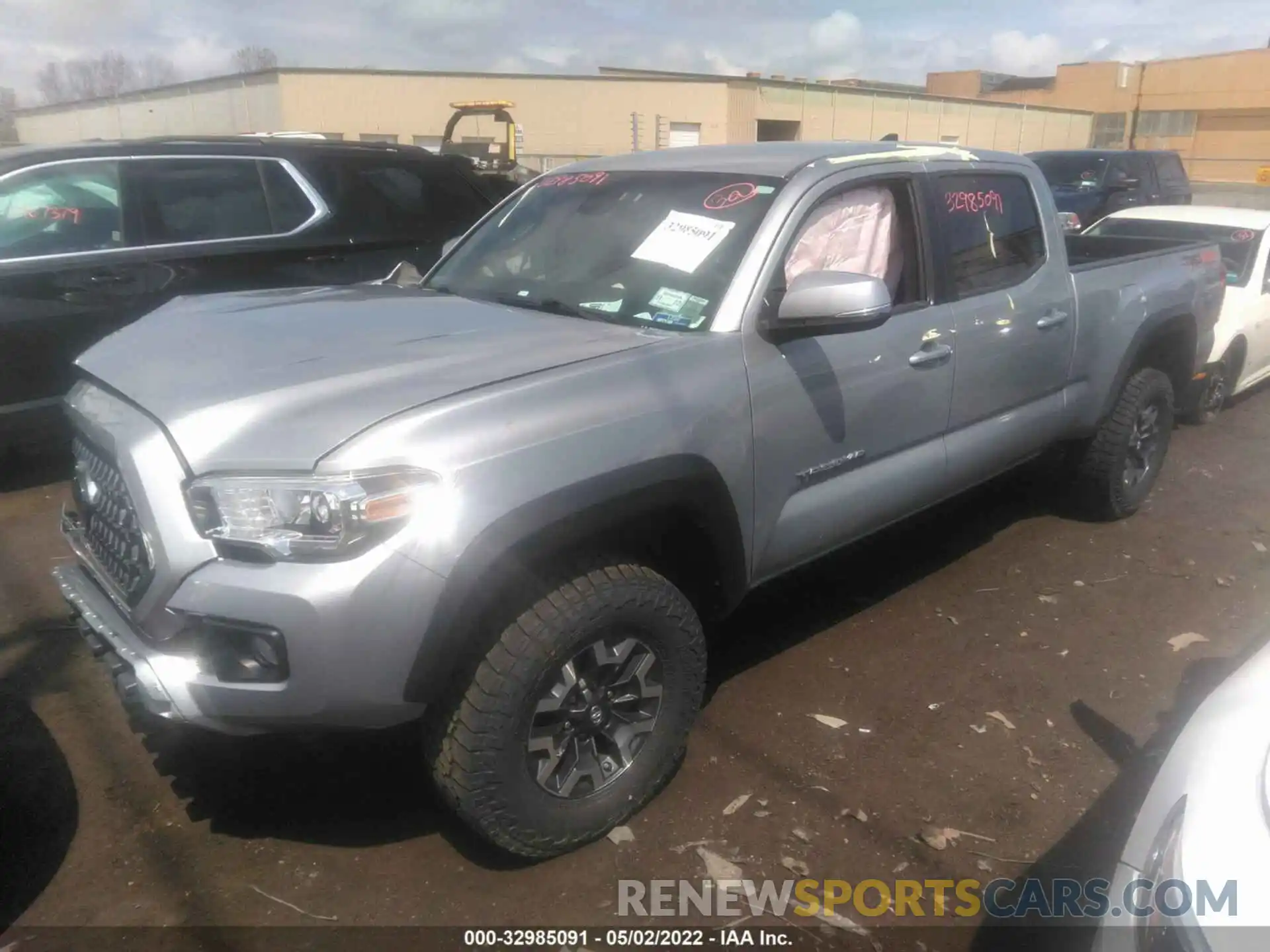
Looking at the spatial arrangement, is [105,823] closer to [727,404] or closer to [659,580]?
[659,580]

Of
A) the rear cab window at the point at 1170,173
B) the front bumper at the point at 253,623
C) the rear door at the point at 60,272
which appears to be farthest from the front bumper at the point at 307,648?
the rear cab window at the point at 1170,173

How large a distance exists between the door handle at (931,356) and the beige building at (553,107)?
30.9 meters

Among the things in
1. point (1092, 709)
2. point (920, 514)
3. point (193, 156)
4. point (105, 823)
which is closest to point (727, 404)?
point (920, 514)

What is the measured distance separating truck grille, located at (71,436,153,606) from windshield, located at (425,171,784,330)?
1391mm

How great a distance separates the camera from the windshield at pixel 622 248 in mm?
3184

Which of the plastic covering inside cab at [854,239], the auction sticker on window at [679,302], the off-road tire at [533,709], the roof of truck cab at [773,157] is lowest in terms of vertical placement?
the off-road tire at [533,709]

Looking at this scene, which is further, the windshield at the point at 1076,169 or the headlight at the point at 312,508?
the windshield at the point at 1076,169

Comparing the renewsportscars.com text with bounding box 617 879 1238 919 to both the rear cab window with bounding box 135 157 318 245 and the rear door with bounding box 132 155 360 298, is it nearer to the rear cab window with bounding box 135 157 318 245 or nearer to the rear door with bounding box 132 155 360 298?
the rear door with bounding box 132 155 360 298

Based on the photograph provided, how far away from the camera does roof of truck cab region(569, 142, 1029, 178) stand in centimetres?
349

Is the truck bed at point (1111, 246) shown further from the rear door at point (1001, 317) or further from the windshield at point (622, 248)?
the windshield at point (622, 248)

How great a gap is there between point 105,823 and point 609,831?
4.71 feet

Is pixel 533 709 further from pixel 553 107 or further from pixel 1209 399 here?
pixel 553 107

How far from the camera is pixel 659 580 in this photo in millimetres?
2773

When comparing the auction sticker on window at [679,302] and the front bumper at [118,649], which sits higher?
the auction sticker on window at [679,302]
